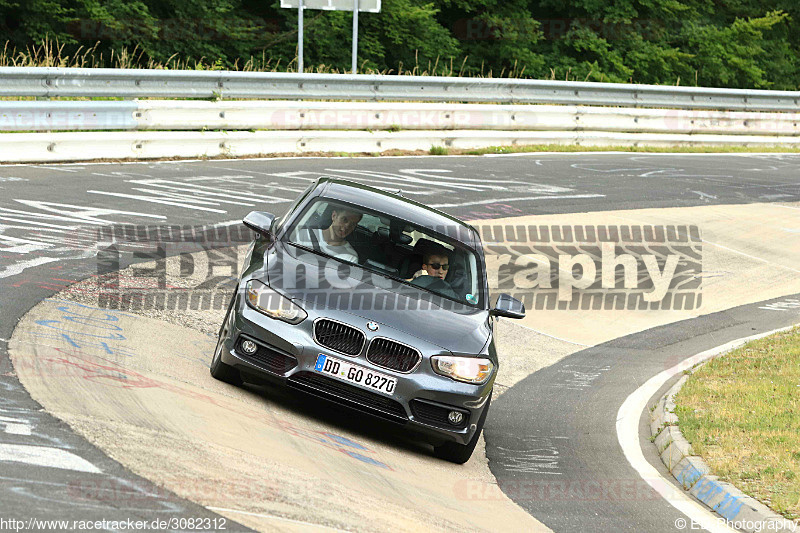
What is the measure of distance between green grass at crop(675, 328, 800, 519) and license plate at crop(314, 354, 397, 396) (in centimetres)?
250

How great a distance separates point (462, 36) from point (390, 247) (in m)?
32.9

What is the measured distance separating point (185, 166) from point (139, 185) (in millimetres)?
2063

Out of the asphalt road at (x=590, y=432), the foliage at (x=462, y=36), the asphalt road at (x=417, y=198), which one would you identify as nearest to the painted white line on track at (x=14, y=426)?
the asphalt road at (x=417, y=198)


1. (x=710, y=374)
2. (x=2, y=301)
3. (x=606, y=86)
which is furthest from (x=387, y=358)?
(x=606, y=86)

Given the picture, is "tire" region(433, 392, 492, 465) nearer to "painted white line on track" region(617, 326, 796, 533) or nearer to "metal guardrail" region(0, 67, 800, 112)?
"painted white line on track" region(617, 326, 796, 533)

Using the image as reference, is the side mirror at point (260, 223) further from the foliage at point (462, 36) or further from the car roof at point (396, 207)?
the foliage at point (462, 36)

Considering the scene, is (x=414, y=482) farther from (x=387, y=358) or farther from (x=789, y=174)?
(x=789, y=174)

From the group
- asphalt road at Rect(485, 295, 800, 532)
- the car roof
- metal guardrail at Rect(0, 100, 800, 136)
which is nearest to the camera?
asphalt road at Rect(485, 295, 800, 532)

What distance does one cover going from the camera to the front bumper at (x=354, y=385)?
6.95 m

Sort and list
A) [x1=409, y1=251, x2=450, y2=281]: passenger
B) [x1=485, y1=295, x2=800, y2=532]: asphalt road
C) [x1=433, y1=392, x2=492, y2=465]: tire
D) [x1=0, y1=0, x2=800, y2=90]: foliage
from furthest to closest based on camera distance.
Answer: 1. [x1=0, y1=0, x2=800, y2=90]: foliage
2. [x1=409, y1=251, x2=450, y2=281]: passenger
3. [x1=433, y1=392, x2=492, y2=465]: tire
4. [x1=485, y1=295, x2=800, y2=532]: asphalt road

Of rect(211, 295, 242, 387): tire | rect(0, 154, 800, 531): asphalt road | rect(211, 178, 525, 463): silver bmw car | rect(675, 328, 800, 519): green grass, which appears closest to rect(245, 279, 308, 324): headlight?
rect(211, 178, 525, 463): silver bmw car

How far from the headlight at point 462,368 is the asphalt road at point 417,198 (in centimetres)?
77

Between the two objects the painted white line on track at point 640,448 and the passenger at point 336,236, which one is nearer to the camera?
the painted white line on track at point 640,448

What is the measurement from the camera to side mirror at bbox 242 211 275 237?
8.25 m
